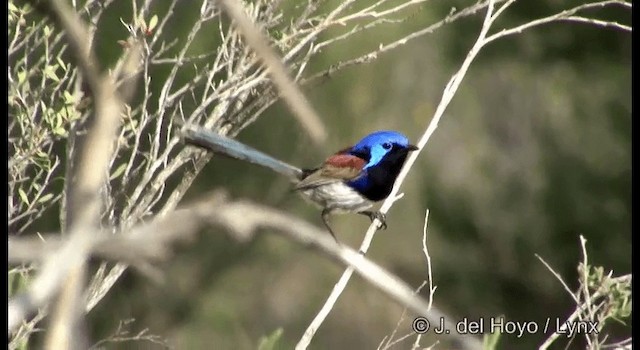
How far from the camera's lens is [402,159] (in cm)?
395

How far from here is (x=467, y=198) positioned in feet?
16.0

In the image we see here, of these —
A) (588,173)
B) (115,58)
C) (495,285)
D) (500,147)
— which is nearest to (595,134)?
(588,173)

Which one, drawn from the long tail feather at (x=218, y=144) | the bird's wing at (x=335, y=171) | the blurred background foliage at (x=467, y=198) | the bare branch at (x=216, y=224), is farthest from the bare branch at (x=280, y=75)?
the blurred background foliage at (x=467, y=198)

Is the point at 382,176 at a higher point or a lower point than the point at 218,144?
lower

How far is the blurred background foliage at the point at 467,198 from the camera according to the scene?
14.9ft

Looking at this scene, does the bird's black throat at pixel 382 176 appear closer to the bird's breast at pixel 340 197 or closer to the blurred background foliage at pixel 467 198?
the bird's breast at pixel 340 197

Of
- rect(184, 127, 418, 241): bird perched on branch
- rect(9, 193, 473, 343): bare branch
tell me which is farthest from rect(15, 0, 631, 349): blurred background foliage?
rect(9, 193, 473, 343): bare branch

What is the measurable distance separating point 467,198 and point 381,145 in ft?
3.61

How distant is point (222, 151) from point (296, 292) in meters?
1.95

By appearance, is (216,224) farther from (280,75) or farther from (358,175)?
(358,175)

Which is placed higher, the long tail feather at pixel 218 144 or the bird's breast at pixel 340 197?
the long tail feather at pixel 218 144

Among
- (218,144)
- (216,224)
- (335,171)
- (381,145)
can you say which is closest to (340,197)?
(335,171)

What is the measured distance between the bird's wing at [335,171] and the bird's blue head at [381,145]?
4cm

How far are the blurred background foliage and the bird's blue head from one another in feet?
1.78
